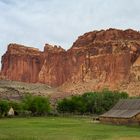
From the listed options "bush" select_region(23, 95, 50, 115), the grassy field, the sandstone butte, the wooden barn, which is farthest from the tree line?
the sandstone butte

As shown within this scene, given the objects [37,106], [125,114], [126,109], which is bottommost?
[125,114]

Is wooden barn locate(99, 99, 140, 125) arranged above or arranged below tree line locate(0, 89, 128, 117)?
below

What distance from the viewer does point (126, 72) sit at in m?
178

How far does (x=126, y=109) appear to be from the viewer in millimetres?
65312

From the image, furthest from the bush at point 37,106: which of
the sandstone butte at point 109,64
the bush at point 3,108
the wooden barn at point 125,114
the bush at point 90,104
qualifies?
the sandstone butte at point 109,64

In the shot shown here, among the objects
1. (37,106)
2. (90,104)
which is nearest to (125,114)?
(37,106)

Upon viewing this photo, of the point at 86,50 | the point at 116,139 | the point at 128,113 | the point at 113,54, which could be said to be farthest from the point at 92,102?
the point at 86,50

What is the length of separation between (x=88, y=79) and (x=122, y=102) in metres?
117

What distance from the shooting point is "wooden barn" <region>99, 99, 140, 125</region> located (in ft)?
192

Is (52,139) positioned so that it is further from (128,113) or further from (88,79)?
(88,79)

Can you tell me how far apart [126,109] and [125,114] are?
12.0 ft

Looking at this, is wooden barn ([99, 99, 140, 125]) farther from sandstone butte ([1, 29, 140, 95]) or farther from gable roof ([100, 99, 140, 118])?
sandstone butte ([1, 29, 140, 95])

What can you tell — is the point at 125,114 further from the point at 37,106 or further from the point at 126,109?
the point at 37,106

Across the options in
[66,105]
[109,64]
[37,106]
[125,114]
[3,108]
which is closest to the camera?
[125,114]
